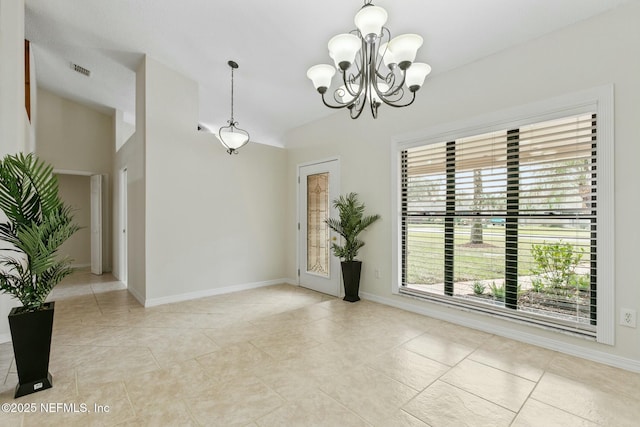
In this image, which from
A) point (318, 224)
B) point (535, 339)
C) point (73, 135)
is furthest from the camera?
point (73, 135)

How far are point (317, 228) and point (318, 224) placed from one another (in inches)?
2.9

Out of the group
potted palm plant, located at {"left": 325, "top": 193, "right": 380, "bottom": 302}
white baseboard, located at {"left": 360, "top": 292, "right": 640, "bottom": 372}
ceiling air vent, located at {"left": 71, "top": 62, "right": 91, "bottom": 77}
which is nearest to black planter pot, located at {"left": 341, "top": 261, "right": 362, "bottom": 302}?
potted palm plant, located at {"left": 325, "top": 193, "right": 380, "bottom": 302}

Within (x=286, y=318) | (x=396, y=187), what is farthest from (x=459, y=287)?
(x=286, y=318)

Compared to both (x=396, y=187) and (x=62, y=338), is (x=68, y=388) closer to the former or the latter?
(x=62, y=338)

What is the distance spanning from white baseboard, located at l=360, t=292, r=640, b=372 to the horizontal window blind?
0.53 feet

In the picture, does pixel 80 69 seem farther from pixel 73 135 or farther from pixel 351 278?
pixel 351 278

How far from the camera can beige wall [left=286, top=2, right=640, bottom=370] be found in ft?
7.73

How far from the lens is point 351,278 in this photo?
422 cm

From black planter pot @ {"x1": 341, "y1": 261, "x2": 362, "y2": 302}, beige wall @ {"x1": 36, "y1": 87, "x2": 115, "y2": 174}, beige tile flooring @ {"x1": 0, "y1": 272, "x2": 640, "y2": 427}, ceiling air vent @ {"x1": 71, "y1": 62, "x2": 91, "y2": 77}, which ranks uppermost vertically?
ceiling air vent @ {"x1": 71, "y1": 62, "x2": 91, "y2": 77}

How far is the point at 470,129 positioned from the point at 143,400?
376cm

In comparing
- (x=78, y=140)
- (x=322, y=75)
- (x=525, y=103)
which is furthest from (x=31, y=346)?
(x=78, y=140)

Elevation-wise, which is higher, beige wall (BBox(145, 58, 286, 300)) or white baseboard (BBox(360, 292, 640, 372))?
beige wall (BBox(145, 58, 286, 300))

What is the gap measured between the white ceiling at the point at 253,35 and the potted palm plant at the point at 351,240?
1676 millimetres

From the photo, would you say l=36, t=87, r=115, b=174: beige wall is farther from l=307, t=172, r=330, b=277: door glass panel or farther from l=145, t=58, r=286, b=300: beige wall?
l=307, t=172, r=330, b=277: door glass panel
